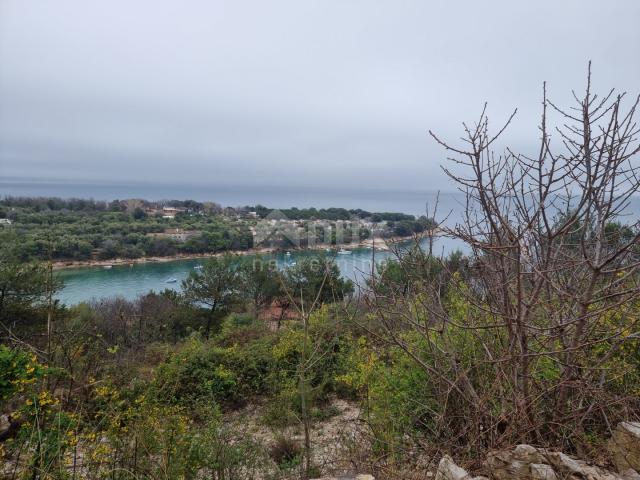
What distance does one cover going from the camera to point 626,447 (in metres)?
1.65

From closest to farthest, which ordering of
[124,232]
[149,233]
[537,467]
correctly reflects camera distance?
[537,467] < [124,232] < [149,233]

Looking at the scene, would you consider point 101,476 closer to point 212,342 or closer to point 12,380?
point 12,380

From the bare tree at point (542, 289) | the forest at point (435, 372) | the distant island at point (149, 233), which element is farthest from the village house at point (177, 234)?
the bare tree at point (542, 289)

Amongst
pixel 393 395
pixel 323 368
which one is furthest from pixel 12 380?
pixel 323 368

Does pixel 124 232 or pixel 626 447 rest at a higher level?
pixel 626 447

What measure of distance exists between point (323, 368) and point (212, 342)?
2.78 metres

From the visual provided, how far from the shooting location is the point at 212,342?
7770 mm

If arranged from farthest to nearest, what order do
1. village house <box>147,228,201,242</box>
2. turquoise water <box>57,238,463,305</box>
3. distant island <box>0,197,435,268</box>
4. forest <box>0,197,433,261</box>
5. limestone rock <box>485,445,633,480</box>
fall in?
1. village house <box>147,228,201,242</box>
2. forest <box>0,197,433,261</box>
3. distant island <box>0,197,435,268</box>
4. turquoise water <box>57,238,463,305</box>
5. limestone rock <box>485,445,633,480</box>

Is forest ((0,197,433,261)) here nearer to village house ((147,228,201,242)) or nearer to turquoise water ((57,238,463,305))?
village house ((147,228,201,242))

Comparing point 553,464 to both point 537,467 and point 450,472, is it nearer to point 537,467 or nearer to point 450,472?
point 537,467

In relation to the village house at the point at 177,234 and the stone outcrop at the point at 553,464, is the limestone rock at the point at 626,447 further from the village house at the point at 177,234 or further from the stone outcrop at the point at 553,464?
the village house at the point at 177,234

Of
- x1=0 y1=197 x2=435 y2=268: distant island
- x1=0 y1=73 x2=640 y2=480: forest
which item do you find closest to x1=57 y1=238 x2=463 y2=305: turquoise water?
x1=0 y1=197 x2=435 y2=268: distant island

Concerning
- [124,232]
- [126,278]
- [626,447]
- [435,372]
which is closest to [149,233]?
[124,232]

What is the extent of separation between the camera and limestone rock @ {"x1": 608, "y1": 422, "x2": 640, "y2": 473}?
1.61 metres
